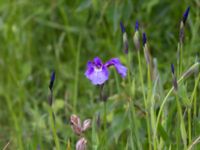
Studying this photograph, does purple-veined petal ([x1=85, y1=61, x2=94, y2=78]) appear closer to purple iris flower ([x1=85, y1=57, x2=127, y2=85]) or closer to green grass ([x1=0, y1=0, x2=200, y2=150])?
purple iris flower ([x1=85, y1=57, x2=127, y2=85])

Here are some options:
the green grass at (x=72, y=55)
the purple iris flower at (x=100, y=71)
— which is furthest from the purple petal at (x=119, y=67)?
the green grass at (x=72, y=55)

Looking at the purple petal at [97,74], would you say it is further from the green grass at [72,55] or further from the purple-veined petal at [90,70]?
the green grass at [72,55]

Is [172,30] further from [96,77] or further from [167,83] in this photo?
[96,77]

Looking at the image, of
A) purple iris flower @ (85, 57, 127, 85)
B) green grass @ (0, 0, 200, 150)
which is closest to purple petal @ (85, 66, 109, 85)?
purple iris flower @ (85, 57, 127, 85)

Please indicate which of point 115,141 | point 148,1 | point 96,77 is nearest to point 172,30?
point 148,1

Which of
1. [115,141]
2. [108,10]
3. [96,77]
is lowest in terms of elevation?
[115,141]

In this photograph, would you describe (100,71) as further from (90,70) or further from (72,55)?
(72,55)
